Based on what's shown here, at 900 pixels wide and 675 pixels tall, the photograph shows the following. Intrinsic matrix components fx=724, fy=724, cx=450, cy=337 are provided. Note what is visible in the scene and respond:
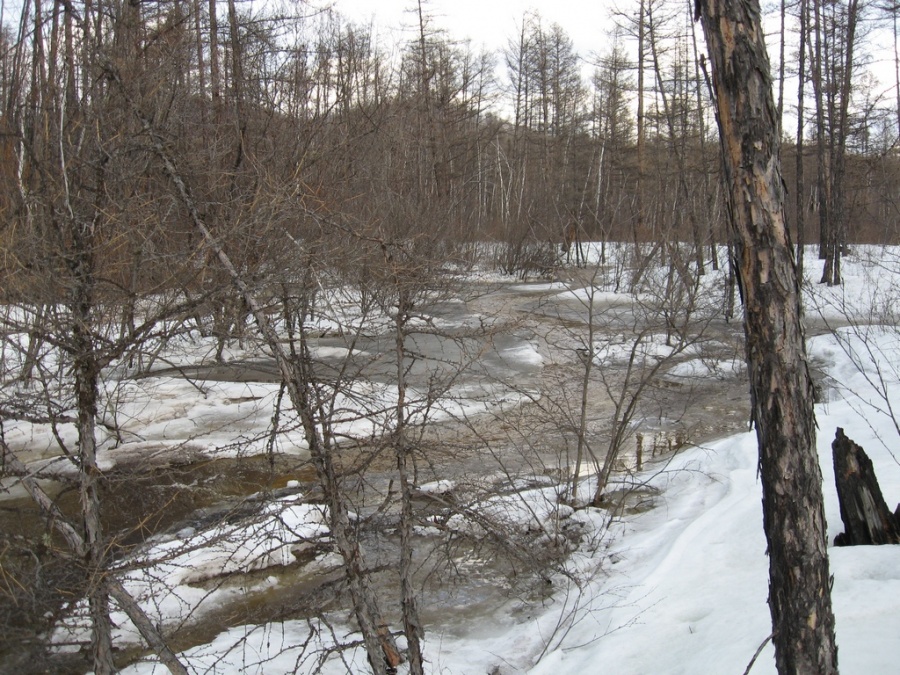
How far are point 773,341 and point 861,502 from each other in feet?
7.95

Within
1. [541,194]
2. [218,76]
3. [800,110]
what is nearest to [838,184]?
[800,110]

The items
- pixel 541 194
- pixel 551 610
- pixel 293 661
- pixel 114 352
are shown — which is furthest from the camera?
pixel 541 194

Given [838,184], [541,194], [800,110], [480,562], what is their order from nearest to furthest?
[480,562] < [800,110] < [838,184] < [541,194]

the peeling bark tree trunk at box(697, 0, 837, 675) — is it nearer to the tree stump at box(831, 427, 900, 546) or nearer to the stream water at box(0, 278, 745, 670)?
the stream water at box(0, 278, 745, 670)

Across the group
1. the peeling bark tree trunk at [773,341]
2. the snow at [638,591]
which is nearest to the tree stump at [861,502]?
the snow at [638,591]

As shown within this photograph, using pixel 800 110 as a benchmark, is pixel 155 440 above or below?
below

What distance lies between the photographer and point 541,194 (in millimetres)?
28391

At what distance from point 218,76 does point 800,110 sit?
45.9 feet

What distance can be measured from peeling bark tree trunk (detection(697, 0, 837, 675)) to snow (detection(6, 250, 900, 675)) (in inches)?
26.8

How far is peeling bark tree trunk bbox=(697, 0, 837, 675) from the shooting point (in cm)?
253

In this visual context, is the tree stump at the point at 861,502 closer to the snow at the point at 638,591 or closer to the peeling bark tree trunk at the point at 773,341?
the snow at the point at 638,591

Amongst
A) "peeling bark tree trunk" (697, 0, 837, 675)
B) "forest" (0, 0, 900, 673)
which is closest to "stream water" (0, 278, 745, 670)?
"forest" (0, 0, 900, 673)

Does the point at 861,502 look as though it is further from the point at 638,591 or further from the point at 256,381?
the point at 256,381

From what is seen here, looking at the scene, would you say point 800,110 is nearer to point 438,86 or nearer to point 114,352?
point 438,86
